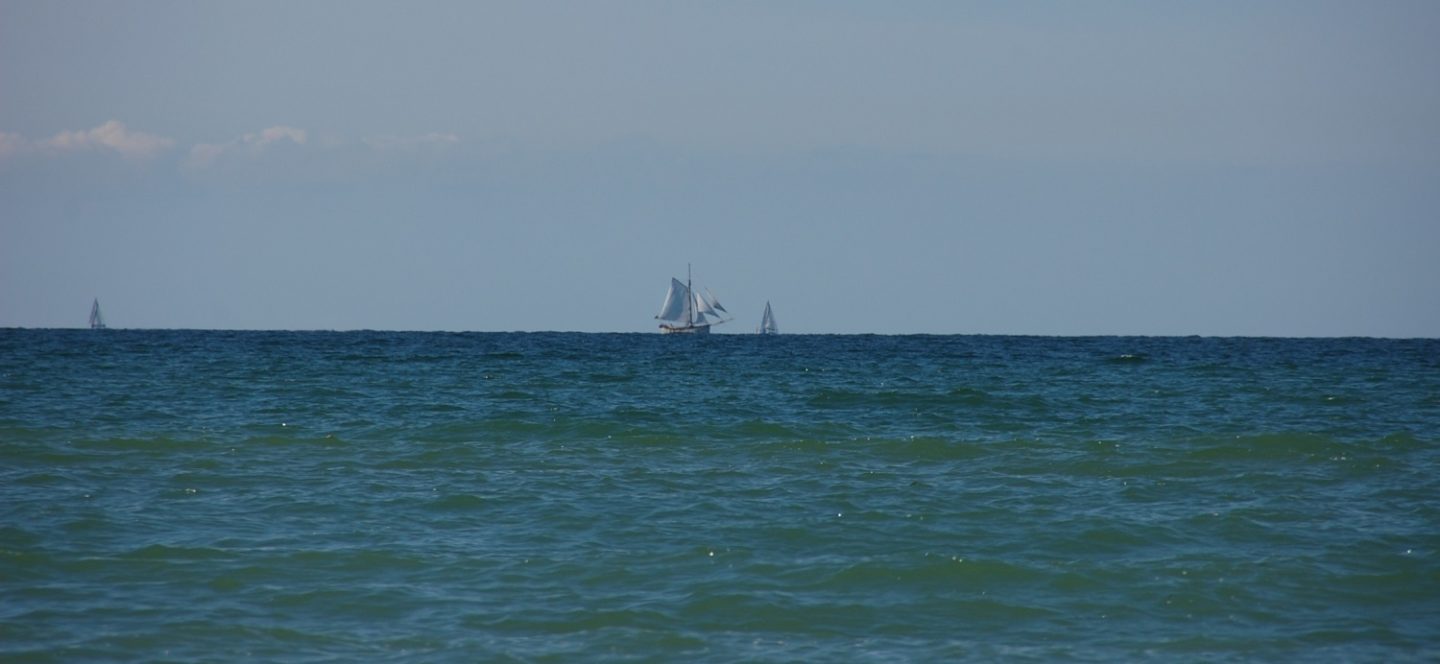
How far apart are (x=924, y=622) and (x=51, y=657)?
7.52 m

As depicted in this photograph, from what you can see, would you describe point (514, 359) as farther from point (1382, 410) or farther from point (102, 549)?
point (102, 549)

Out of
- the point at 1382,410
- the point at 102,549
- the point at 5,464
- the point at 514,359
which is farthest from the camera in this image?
the point at 514,359

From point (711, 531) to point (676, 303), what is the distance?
132 m

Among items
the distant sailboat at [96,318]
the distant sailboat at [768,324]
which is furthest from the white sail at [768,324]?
the distant sailboat at [96,318]

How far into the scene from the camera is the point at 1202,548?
14078 mm

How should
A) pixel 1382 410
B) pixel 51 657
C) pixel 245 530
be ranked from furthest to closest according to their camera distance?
1. pixel 1382 410
2. pixel 245 530
3. pixel 51 657

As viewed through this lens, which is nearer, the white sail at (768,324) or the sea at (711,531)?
the sea at (711,531)

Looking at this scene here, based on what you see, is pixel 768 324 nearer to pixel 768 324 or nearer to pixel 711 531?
pixel 768 324

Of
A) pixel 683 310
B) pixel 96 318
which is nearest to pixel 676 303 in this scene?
pixel 683 310

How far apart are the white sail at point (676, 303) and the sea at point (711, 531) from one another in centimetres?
11696

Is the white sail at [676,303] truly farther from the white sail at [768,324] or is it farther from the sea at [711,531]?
the sea at [711,531]

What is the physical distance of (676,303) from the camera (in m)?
147

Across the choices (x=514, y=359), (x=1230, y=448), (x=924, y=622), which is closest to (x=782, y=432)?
(x=1230, y=448)

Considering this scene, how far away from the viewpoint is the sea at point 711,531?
10867 mm
